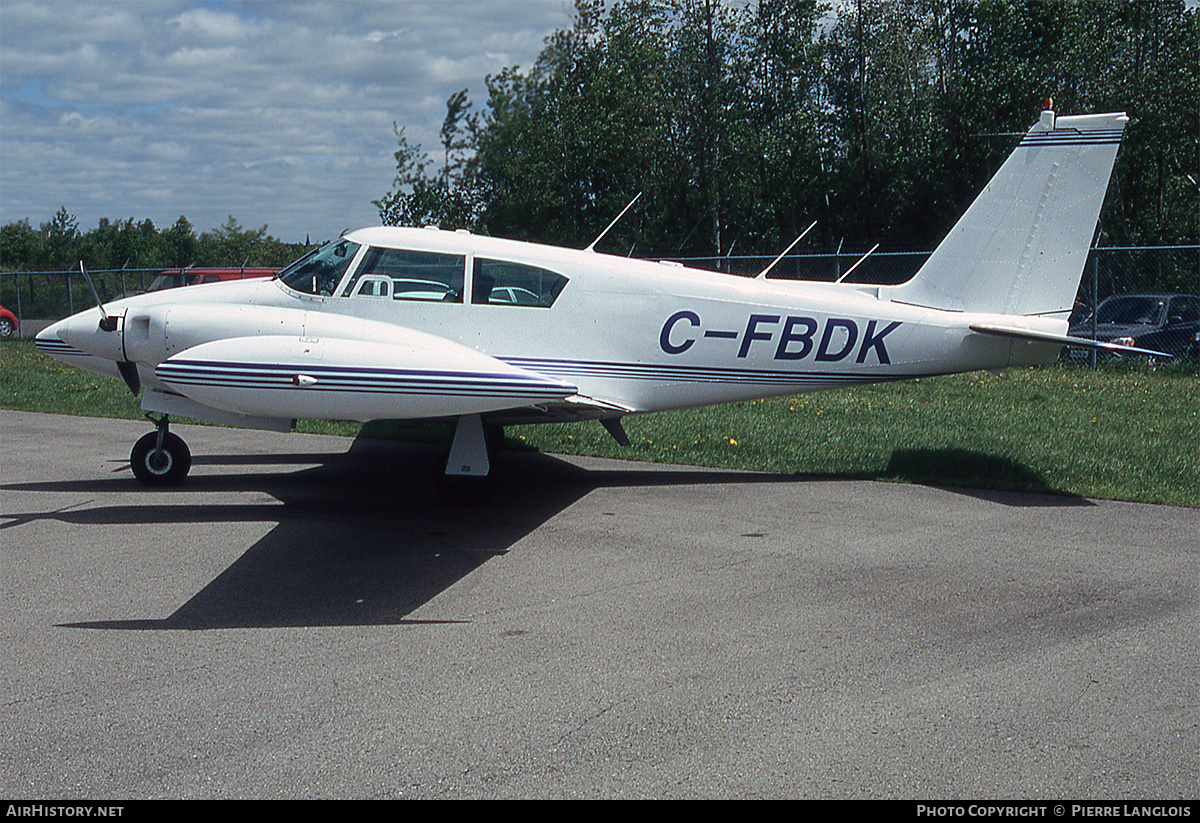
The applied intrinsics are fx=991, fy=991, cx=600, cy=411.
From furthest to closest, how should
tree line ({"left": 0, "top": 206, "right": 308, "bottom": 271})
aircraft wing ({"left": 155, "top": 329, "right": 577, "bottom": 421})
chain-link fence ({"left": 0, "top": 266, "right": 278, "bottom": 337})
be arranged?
tree line ({"left": 0, "top": 206, "right": 308, "bottom": 271}) < chain-link fence ({"left": 0, "top": 266, "right": 278, "bottom": 337}) < aircraft wing ({"left": 155, "top": 329, "right": 577, "bottom": 421})

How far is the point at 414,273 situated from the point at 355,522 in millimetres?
2108

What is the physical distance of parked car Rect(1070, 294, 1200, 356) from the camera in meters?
16.6

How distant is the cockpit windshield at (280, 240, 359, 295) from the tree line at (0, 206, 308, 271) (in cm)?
3181

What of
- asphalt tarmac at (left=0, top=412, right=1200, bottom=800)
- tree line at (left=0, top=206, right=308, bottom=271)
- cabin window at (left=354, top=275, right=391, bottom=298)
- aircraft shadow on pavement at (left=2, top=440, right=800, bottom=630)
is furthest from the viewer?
tree line at (left=0, top=206, right=308, bottom=271)

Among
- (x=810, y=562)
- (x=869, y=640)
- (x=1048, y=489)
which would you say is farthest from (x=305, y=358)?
(x=1048, y=489)

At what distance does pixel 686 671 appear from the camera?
4.69 m

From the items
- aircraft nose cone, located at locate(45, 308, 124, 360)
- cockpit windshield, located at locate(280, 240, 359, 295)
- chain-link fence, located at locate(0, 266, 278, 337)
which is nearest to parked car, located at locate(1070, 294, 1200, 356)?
cockpit windshield, located at locate(280, 240, 359, 295)

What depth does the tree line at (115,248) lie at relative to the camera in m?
41.1

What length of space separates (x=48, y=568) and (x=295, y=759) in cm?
367

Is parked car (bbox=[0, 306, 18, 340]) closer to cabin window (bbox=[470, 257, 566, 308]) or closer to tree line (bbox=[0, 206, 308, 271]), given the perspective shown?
tree line (bbox=[0, 206, 308, 271])

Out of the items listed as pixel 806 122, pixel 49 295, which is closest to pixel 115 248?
pixel 49 295

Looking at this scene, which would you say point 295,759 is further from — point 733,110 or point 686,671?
point 733,110

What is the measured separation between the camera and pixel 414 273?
8.23 meters

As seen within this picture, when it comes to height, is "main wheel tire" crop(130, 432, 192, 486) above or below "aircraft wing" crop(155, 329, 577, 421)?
below
